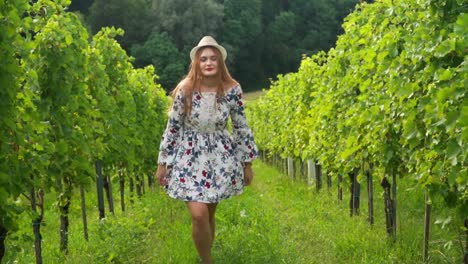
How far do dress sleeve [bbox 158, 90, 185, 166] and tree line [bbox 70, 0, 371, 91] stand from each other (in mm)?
45279

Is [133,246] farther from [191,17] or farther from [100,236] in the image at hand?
[191,17]

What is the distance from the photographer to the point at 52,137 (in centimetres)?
467

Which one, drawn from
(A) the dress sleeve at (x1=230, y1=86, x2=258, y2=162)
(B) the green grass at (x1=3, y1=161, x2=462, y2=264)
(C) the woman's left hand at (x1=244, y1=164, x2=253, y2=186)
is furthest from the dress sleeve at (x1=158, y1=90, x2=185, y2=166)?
(B) the green grass at (x1=3, y1=161, x2=462, y2=264)

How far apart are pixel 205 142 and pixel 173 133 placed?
294 millimetres

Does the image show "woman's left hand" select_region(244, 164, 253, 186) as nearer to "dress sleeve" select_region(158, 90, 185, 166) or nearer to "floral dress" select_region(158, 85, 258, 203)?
"floral dress" select_region(158, 85, 258, 203)

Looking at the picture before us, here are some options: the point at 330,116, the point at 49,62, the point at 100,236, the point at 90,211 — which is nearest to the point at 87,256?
the point at 100,236

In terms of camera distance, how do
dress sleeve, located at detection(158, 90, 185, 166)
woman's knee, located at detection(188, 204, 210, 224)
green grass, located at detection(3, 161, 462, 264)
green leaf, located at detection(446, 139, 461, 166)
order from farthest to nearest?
1. green grass, located at detection(3, 161, 462, 264)
2. dress sleeve, located at detection(158, 90, 185, 166)
3. woman's knee, located at detection(188, 204, 210, 224)
4. green leaf, located at detection(446, 139, 461, 166)

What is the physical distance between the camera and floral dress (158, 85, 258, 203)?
437 centimetres

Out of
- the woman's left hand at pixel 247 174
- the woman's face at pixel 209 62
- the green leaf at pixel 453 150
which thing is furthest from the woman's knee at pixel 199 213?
the green leaf at pixel 453 150

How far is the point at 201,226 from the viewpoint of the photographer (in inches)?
166

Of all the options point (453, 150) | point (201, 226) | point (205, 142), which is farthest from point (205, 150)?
point (453, 150)

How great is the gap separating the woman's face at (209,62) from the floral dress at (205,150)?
172mm

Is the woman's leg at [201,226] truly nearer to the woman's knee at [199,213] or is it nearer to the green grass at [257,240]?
the woman's knee at [199,213]

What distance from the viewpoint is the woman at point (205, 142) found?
4363 millimetres
